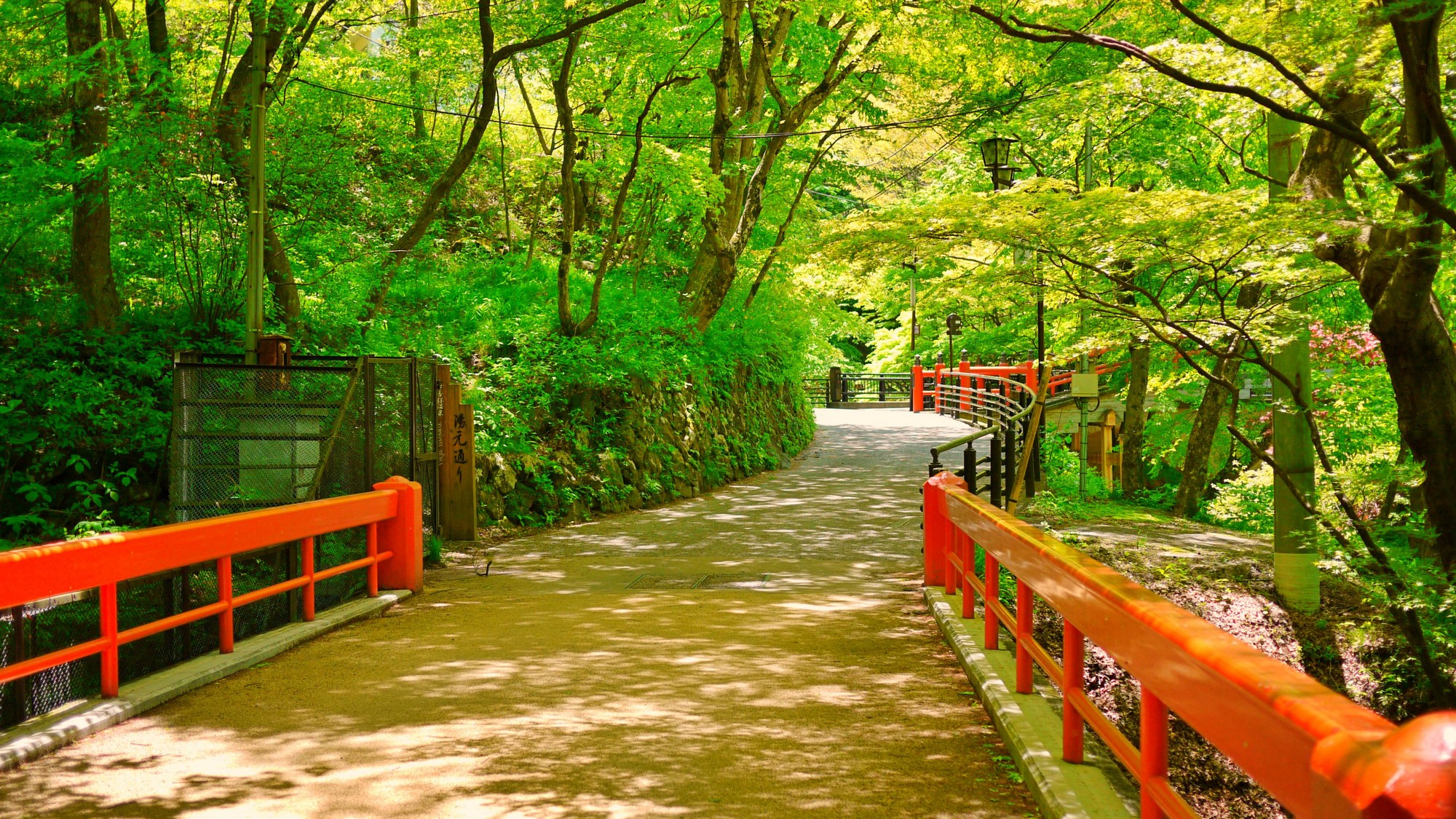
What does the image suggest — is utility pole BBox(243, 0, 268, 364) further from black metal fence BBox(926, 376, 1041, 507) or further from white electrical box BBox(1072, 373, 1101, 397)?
white electrical box BBox(1072, 373, 1101, 397)

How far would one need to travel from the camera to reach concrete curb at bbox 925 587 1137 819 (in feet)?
13.7

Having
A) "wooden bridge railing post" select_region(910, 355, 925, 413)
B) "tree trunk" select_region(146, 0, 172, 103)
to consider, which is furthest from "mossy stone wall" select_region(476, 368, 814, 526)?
"wooden bridge railing post" select_region(910, 355, 925, 413)

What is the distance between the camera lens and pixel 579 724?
5715 mm

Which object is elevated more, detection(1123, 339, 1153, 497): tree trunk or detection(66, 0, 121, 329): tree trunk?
detection(66, 0, 121, 329): tree trunk

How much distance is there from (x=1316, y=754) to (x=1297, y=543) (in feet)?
33.8

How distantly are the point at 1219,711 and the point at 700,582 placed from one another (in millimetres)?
8748

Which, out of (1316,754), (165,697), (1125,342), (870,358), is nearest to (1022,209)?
(1125,342)

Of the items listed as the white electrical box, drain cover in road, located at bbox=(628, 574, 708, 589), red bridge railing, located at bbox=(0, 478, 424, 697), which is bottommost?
A: drain cover in road, located at bbox=(628, 574, 708, 589)

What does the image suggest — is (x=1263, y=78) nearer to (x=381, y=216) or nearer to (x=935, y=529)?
(x=935, y=529)

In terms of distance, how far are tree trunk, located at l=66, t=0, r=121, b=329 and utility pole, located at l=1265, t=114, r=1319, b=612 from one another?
501 inches

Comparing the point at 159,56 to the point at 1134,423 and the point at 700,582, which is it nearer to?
the point at 700,582

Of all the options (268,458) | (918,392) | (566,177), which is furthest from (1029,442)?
(918,392)

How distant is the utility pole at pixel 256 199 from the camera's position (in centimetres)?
1230

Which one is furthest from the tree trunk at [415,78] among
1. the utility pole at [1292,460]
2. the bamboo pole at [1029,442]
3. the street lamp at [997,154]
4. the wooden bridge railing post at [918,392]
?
the wooden bridge railing post at [918,392]
